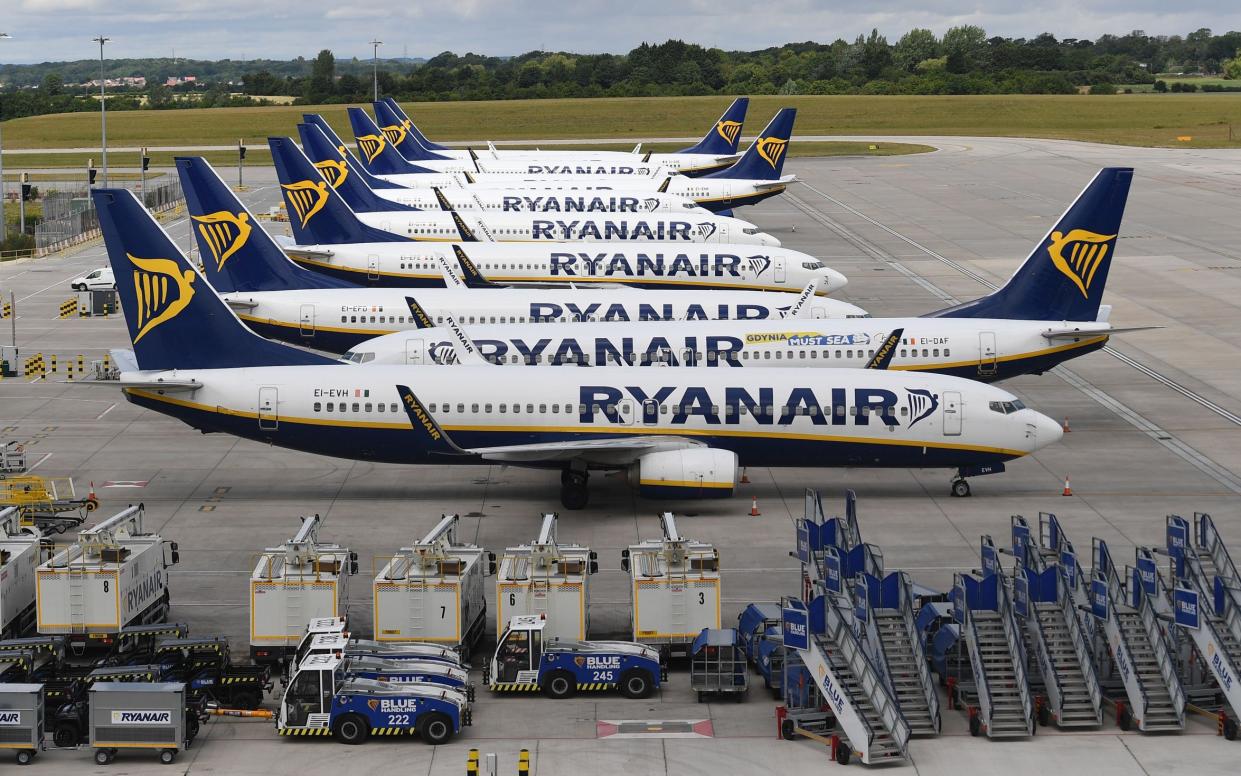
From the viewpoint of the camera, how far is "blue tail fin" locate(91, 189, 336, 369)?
45469 millimetres

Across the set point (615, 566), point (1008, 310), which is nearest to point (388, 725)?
point (615, 566)

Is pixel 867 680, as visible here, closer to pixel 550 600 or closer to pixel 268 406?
pixel 550 600

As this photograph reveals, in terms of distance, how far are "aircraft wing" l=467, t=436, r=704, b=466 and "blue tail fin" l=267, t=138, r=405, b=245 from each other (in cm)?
3064

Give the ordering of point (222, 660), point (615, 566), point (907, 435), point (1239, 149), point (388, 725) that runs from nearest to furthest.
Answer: point (388, 725), point (222, 660), point (615, 566), point (907, 435), point (1239, 149)

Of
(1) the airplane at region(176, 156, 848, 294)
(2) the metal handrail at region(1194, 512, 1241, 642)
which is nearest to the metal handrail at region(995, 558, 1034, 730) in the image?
(2) the metal handrail at region(1194, 512, 1241, 642)

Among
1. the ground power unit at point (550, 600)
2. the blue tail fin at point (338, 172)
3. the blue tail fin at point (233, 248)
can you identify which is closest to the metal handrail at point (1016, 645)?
the ground power unit at point (550, 600)

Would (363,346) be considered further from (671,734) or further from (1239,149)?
(1239,149)

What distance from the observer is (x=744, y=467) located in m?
47.7

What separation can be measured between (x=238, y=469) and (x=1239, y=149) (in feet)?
504

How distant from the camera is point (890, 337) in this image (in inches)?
2088

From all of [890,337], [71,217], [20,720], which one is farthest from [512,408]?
[71,217]

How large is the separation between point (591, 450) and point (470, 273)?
25575 millimetres

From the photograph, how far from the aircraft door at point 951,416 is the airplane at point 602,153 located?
8305 centimetres

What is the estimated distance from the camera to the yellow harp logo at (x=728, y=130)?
466 ft
